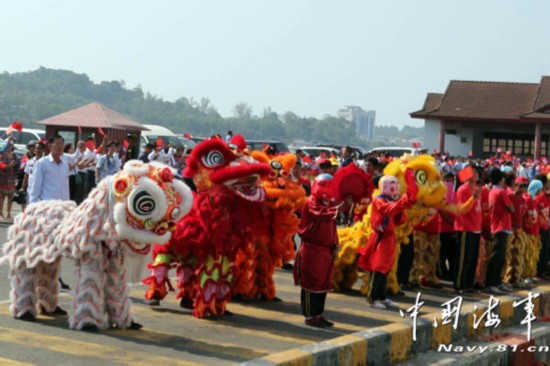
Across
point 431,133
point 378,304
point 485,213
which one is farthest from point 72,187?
point 431,133

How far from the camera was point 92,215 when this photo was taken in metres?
9.21

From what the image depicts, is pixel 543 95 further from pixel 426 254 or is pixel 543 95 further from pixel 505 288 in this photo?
pixel 426 254

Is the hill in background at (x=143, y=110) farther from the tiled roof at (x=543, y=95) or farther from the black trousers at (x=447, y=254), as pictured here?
the black trousers at (x=447, y=254)

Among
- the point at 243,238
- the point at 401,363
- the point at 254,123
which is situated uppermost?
the point at 254,123

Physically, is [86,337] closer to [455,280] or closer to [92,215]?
[92,215]

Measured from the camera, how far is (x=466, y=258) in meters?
13.5

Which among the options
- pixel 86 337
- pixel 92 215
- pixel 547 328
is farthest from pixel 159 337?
pixel 547 328

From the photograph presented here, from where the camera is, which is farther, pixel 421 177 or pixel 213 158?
pixel 421 177

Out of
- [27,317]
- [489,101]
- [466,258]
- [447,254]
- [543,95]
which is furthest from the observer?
[489,101]

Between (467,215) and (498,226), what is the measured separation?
0.68m

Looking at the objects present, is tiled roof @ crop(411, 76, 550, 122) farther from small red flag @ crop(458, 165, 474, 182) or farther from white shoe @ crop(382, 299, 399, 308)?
white shoe @ crop(382, 299, 399, 308)

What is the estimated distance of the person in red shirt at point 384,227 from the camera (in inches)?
444

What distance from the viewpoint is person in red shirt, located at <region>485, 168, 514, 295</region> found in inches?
539

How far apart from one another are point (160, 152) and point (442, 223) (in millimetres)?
11323
